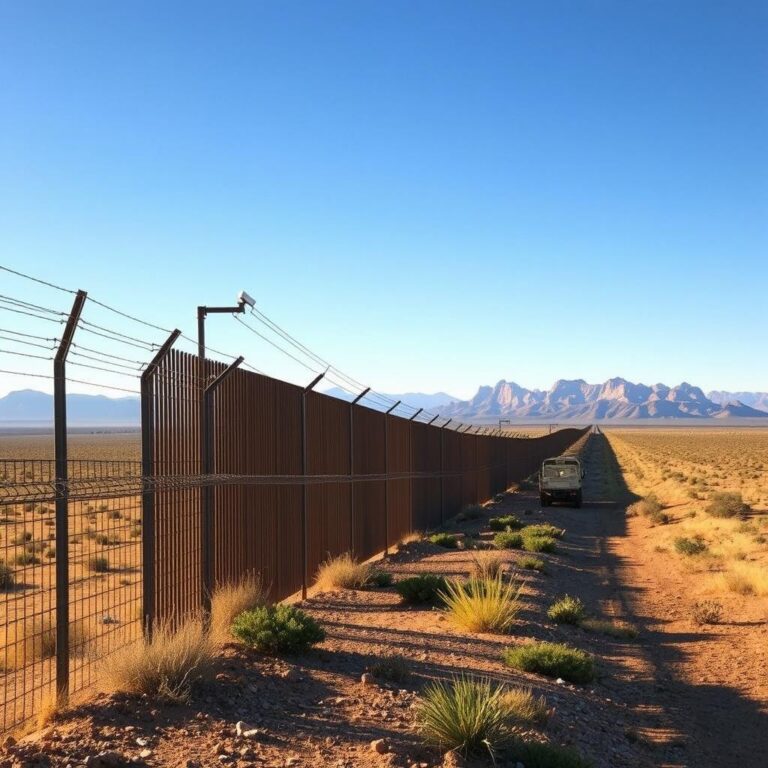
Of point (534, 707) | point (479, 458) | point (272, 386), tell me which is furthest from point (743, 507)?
point (534, 707)

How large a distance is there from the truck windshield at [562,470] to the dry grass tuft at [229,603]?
2733 centimetres

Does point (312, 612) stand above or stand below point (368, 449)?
below

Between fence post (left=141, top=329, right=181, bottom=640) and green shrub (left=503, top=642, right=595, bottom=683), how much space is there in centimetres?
397

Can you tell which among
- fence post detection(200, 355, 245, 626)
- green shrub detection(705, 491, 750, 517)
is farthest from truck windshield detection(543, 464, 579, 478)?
fence post detection(200, 355, 245, 626)

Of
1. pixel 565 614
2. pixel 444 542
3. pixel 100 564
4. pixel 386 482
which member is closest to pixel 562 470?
pixel 444 542

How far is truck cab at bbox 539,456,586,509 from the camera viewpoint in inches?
1433

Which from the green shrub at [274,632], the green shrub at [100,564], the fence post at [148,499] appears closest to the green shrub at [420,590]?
the green shrub at [274,632]

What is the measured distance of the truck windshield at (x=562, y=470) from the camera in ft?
120

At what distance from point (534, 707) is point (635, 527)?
23163 mm

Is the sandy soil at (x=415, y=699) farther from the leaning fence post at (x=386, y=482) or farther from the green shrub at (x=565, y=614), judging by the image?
the leaning fence post at (x=386, y=482)

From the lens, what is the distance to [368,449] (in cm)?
1869

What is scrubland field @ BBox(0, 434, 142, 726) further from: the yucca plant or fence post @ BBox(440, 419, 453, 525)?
fence post @ BBox(440, 419, 453, 525)

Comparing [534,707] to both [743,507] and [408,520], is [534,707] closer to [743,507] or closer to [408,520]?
[408,520]

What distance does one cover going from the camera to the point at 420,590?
1328cm
